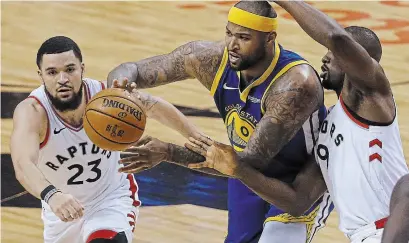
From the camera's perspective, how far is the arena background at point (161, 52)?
8.22 meters

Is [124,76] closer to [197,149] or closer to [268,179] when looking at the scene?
[197,149]

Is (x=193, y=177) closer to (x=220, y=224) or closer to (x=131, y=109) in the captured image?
(x=220, y=224)

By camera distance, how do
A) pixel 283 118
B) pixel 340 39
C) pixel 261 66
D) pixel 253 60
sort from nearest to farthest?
pixel 340 39 → pixel 283 118 → pixel 253 60 → pixel 261 66

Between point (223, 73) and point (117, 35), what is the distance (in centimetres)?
642

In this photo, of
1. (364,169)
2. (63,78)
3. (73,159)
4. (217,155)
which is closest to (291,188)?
(364,169)

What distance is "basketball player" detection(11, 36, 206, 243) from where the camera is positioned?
262 inches

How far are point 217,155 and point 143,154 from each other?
41 centimetres

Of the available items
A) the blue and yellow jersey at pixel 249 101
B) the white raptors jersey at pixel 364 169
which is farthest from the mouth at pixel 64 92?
the white raptors jersey at pixel 364 169

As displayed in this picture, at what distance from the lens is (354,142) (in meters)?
5.75

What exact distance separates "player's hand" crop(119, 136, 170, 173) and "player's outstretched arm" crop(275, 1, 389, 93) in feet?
3.42

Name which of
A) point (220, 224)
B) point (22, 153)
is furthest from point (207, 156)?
point (220, 224)

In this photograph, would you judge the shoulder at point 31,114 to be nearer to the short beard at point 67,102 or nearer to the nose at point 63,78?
the short beard at point 67,102

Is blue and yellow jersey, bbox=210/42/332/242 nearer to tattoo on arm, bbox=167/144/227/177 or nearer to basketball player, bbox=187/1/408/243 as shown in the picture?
basketball player, bbox=187/1/408/243

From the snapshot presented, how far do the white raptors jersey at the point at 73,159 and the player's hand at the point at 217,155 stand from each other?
4.49ft
